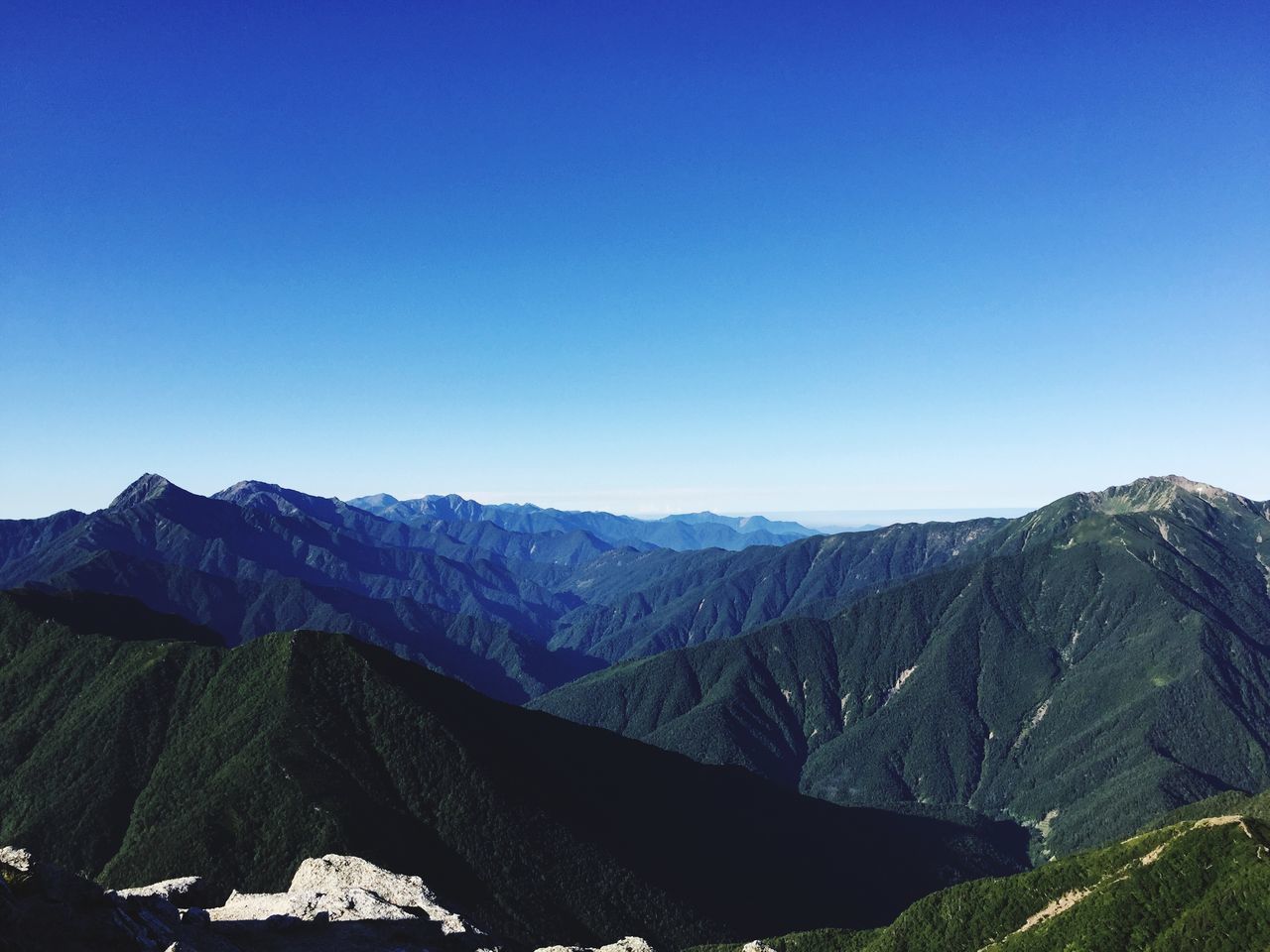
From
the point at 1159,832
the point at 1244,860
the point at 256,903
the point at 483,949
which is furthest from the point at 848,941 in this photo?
the point at 256,903

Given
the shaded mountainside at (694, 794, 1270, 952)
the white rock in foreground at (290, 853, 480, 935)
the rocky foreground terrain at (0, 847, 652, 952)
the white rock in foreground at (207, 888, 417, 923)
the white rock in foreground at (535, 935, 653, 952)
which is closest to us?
the rocky foreground terrain at (0, 847, 652, 952)

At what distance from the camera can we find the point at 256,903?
66.5 meters

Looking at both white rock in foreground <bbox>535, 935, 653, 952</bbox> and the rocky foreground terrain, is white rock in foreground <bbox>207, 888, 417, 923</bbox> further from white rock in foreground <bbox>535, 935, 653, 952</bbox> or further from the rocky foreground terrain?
white rock in foreground <bbox>535, 935, 653, 952</bbox>

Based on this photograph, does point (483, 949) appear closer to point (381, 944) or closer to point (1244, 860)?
point (381, 944)

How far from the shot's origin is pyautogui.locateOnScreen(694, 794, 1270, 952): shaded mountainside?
109 m

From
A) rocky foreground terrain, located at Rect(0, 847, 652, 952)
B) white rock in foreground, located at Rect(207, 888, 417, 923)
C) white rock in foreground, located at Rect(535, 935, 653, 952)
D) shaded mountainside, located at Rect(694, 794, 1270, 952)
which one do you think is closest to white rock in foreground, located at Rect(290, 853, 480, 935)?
rocky foreground terrain, located at Rect(0, 847, 652, 952)

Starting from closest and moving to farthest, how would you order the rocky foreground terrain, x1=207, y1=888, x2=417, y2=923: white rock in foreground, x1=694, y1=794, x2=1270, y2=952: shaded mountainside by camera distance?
the rocky foreground terrain < x1=207, y1=888, x2=417, y2=923: white rock in foreground < x1=694, y1=794, x2=1270, y2=952: shaded mountainside

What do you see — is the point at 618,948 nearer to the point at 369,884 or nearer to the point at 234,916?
the point at 369,884

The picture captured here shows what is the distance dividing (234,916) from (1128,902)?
128231mm

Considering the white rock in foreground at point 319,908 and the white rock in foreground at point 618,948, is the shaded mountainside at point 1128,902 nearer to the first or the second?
the white rock in foreground at point 618,948

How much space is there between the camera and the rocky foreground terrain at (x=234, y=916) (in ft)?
121

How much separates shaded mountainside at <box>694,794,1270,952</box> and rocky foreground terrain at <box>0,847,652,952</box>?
74.7 metres

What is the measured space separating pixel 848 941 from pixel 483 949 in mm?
136234

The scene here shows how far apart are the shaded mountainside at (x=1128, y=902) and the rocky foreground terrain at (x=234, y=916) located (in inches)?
2942
